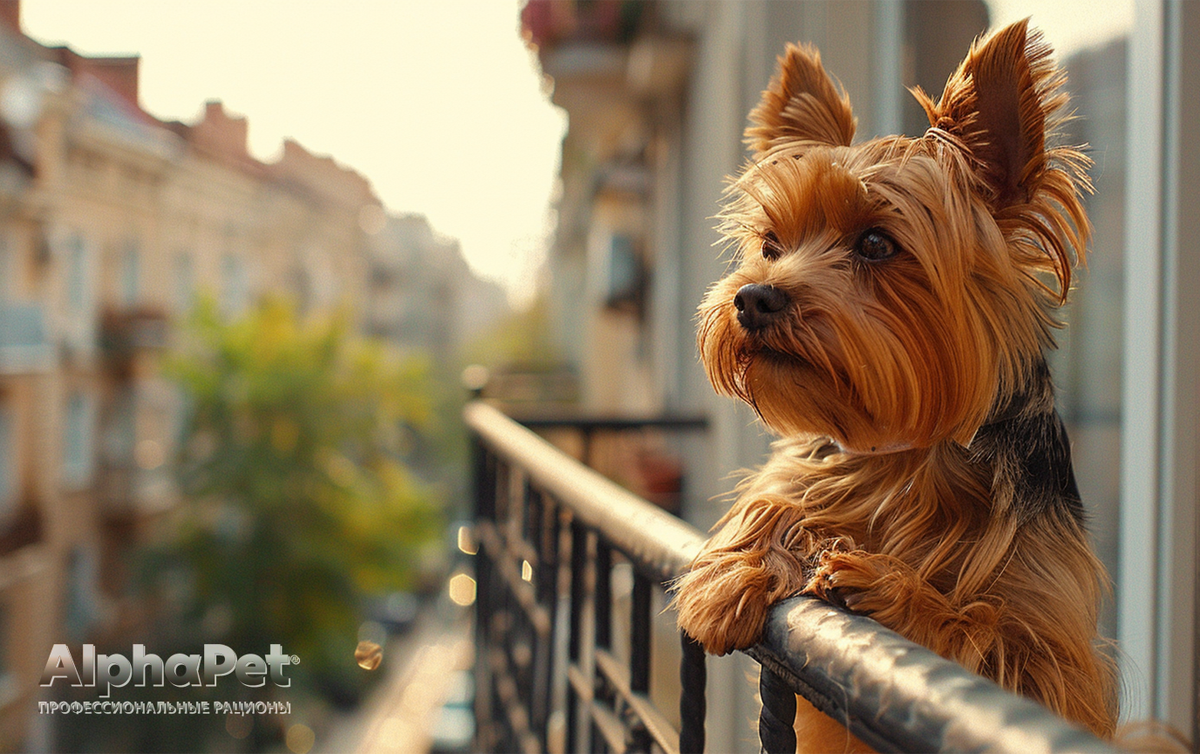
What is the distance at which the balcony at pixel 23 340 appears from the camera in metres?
11.4

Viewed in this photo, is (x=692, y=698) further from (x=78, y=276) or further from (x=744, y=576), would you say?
(x=78, y=276)

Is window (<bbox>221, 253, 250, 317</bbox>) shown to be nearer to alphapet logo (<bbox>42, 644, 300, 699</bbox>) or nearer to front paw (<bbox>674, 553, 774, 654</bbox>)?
alphapet logo (<bbox>42, 644, 300, 699</bbox>)

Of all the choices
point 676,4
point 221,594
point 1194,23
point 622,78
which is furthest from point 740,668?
point 221,594

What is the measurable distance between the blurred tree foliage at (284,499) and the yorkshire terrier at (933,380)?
14.2 m

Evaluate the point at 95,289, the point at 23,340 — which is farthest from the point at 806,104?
the point at 95,289

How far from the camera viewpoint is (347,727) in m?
17.4

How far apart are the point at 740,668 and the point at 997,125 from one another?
2224 millimetres

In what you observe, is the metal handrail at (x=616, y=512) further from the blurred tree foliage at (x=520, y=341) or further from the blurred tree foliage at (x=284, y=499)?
the blurred tree foliage at (x=520, y=341)

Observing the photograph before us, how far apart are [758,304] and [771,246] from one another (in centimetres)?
13

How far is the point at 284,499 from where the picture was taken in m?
14.9

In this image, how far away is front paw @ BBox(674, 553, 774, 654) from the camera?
0.80 m

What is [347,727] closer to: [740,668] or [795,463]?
[740,668]

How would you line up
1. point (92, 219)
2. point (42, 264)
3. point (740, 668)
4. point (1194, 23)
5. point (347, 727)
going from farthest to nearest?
point (347, 727), point (92, 219), point (42, 264), point (740, 668), point (1194, 23)

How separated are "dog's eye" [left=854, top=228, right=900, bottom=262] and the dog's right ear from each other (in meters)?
0.19
